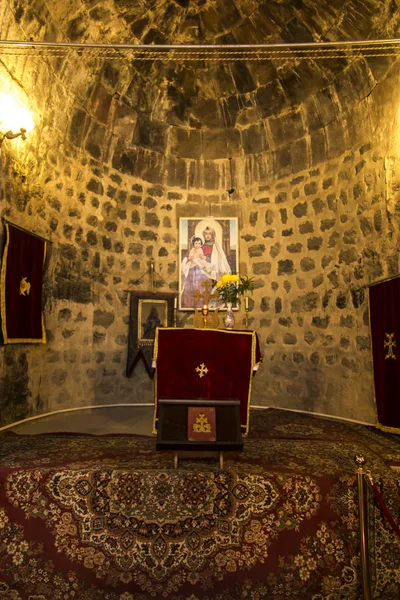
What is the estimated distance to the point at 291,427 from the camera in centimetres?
468

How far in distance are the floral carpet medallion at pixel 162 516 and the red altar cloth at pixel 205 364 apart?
47.5 inches

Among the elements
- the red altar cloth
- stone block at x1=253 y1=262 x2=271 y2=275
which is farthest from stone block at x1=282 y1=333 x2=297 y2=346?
the red altar cloth

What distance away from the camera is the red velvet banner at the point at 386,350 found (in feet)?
14.3

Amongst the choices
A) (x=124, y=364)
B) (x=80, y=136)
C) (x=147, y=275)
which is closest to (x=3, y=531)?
(x=124, y=364)

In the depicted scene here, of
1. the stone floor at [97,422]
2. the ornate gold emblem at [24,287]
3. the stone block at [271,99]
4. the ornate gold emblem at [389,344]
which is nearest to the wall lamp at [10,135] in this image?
the ornate gold emblem at [24,287]

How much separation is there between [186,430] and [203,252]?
4.21 meters

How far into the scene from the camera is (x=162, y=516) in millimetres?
2701

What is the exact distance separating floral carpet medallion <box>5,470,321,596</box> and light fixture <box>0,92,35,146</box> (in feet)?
12.1

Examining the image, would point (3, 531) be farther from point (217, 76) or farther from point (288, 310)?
point (217, 76)

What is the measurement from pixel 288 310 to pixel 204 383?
2810 millimetres

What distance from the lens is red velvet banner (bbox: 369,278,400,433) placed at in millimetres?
4348

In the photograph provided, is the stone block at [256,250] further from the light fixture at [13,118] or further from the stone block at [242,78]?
the light fixture at [13,118]

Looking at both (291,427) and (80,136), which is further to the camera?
(80,136)

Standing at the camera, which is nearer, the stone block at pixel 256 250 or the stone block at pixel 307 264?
the stone block at pixel 307 264
